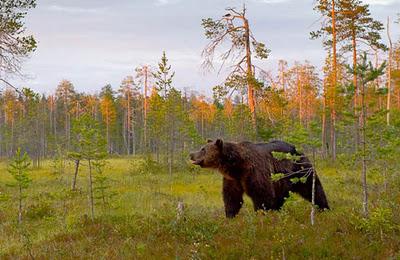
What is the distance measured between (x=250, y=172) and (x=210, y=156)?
38.0 inches

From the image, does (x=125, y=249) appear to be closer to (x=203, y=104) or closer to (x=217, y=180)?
(x=217, y=180)

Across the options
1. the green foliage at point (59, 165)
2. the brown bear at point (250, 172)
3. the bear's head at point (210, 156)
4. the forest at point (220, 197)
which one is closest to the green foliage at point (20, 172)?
the forest at point (220, 197)

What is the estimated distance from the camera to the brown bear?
364 inches

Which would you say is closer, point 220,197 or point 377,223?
point 377,223

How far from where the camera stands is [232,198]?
31.8 ft

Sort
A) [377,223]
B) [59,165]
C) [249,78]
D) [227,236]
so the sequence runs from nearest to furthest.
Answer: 1. [377,223]
2. [227,236]
3. [249,78]
4. [59,165]

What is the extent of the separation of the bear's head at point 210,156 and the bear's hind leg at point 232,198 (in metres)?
0.55

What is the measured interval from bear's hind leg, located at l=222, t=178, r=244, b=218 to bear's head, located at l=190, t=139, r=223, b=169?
55 cm

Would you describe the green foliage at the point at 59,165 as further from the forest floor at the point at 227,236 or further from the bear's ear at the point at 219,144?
the bear's ear at the point at 219,144

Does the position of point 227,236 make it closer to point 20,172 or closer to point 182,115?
point 20,172

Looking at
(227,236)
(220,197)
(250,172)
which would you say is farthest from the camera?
(220,197)

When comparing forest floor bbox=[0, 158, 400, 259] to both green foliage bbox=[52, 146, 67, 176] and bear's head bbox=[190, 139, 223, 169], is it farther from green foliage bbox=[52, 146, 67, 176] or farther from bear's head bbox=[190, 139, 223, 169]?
green foliage bbox=[52, 146, 67, 176]

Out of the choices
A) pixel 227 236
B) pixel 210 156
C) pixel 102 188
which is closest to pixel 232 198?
pixel 210 156

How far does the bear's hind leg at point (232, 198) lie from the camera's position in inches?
379
